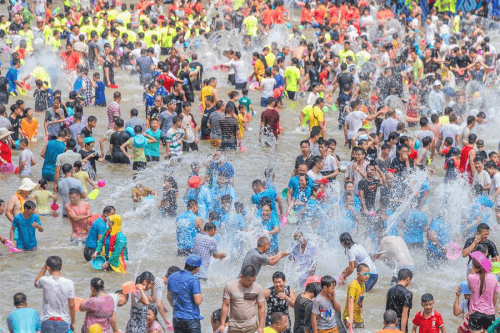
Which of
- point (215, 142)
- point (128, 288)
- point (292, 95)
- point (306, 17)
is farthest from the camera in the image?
point (306, 17)

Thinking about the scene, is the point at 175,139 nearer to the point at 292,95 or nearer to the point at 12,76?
the point at 12,76

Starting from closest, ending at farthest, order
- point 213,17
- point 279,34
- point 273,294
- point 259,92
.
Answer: point 273,294 → point 259,92 → point 279,34 → point 213,17

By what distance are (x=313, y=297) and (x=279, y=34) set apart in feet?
66.4

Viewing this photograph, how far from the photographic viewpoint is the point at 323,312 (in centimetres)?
976

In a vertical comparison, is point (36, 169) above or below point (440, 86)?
below

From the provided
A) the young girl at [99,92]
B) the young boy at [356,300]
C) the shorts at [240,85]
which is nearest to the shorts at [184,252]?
the young boy at [356,300]

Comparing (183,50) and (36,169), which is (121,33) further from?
(36,169)

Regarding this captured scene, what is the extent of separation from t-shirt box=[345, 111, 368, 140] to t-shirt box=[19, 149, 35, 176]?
590 cm

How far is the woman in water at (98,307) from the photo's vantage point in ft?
31.9

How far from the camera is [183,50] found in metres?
27.0

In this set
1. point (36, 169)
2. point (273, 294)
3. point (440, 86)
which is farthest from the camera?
point (440, 86)

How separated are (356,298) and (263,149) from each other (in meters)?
8.78

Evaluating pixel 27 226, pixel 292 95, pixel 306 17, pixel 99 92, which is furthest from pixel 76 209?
pixel 306 17

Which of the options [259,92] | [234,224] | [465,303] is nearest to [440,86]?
[259,92]
